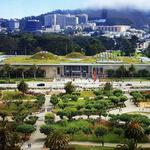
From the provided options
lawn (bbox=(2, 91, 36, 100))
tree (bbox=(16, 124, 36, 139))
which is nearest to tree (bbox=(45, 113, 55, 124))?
tree (bbox=(16, 124, 36, 139))

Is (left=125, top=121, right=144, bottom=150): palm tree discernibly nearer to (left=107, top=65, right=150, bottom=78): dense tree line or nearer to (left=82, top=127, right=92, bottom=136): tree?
(left=82, top=127, right=92, bottom=136): tree

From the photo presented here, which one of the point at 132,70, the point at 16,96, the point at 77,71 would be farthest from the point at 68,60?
the point at 16,96

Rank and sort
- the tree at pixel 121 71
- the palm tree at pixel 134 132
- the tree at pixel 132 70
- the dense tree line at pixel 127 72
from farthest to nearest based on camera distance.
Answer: the tree at pixel 132 70, the dense tree line at pixel 127 72, the tree at pixel 121 71, the palm tree at pixel 134 132

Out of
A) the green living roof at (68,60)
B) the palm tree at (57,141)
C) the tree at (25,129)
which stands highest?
the palm tree at (57,141)

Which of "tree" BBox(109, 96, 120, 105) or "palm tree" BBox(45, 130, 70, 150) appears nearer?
"palm tree" BBox(45, 130, 70, 150)

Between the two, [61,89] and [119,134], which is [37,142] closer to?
[119,134]

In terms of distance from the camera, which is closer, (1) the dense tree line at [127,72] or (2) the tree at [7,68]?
(2) the tree at [7,68]

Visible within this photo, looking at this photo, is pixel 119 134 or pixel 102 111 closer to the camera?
pixel 119 134

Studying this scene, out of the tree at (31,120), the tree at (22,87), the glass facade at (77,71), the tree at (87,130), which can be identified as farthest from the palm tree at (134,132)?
the glass facade at (77,71)

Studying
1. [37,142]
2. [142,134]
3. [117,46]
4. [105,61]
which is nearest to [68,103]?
[37,142]

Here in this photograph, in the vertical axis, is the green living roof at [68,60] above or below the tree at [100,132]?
below

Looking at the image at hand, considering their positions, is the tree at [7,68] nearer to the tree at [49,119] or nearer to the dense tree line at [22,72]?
the dense tree line at [22,72]
